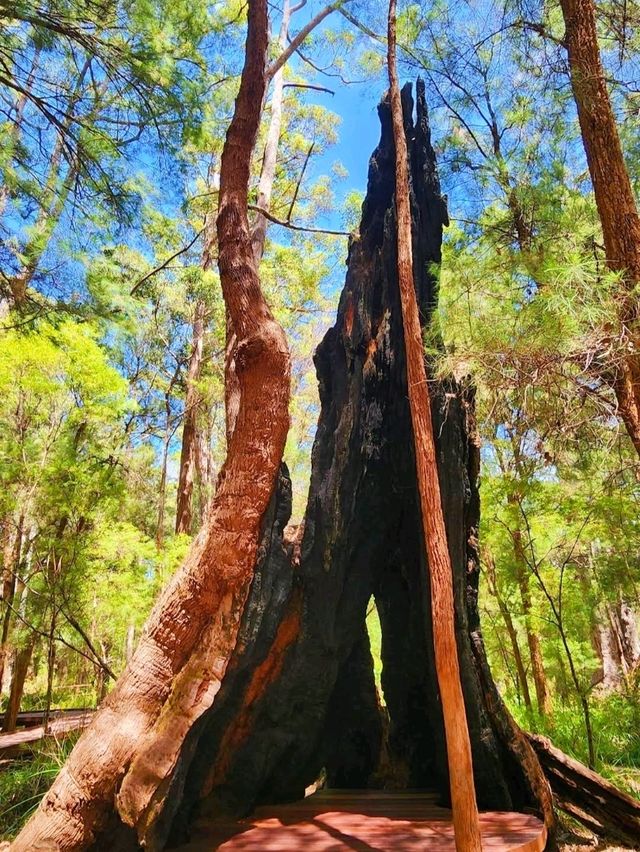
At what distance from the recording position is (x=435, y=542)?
251cm

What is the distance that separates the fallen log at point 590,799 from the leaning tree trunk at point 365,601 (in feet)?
2.37

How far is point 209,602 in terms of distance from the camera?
269cm

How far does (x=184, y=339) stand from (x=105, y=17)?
6.86 m

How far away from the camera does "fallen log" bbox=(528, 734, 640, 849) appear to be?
342 centimetres

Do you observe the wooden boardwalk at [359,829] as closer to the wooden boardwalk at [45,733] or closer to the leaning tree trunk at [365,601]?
the leaning tree trunk at [365,601]

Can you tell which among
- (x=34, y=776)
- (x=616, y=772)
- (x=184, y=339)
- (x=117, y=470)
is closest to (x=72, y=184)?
(x=117, y=470)

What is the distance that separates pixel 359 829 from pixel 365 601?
122 cm

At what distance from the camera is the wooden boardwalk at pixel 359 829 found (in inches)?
96.2

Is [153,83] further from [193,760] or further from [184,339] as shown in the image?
[184,339]

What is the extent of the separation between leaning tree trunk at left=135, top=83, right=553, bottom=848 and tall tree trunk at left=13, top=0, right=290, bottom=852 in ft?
0.53

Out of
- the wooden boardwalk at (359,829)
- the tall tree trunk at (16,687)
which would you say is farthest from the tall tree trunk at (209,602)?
the tall tree trunk at (16,687)

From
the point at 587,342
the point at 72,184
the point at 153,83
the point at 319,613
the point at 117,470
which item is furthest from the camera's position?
the point at 117,470

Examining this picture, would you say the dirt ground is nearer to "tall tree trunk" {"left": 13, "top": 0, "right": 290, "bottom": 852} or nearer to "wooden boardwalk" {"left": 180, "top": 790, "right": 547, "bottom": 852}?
"wooden boardwalk" {"left": 180, "top": 790, "right": 547, "bottom": 852}

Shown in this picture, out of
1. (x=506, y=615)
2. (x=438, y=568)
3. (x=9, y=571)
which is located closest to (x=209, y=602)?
(x=438, y=568)
